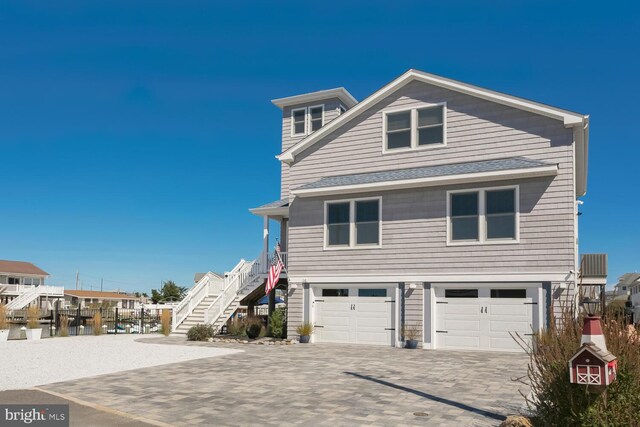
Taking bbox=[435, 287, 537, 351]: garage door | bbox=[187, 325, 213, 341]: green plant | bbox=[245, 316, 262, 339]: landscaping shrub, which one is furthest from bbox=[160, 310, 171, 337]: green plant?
bbox=[435, 287, 537, 351]: garage door

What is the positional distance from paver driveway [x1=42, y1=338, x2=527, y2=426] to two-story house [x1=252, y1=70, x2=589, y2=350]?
2.53 m

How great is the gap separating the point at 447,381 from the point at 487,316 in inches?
253

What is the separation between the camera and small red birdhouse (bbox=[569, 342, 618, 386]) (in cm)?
555

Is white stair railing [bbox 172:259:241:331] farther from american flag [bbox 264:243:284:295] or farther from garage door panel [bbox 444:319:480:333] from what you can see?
garage door panel [bbox 444:319:480:333]

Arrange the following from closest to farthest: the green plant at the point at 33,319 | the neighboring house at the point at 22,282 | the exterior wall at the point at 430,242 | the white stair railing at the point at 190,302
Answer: the exterior wall at the point at 430,242
the green plant at the point at 33,319
the white stair railing at the point at 190,302
the neighboring house at the point at 22,282

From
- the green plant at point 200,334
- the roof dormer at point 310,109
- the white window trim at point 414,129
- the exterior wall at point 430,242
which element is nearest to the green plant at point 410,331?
the exterior wall at point 430,242

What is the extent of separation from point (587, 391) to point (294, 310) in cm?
1585

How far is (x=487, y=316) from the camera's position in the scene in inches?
695

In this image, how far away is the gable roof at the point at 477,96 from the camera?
17.1m

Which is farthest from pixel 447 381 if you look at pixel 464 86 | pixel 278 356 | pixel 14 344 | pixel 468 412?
pixel 14 344

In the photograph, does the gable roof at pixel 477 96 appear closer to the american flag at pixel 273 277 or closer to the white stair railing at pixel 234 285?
the american flag at pixel 273 277

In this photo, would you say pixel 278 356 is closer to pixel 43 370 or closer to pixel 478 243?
pixel 43 370

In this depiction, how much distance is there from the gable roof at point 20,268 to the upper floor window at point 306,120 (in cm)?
5818

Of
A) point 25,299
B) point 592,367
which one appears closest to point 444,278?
point 592,367
